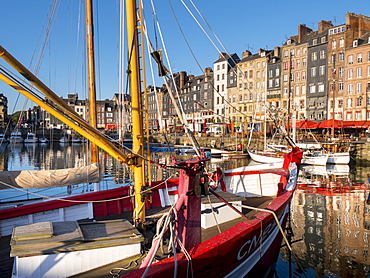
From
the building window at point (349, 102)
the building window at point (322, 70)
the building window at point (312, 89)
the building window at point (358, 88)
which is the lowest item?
the building window at point (349, 102)

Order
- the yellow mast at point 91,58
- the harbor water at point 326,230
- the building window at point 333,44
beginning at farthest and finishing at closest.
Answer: the building window at point 333,44 → the yellow mast at point 91,58 → the harbor water at point 326,230

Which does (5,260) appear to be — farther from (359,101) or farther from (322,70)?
(322,70)

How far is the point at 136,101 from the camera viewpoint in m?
8.11

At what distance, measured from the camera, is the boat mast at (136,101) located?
7.98 m

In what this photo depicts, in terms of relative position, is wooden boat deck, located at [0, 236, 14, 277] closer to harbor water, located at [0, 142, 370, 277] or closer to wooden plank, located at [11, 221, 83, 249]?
wooden plank, located at [11, 221, 83, 249]

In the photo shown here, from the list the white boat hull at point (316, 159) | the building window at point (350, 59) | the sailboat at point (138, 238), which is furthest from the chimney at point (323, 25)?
the sailboat at point (138, 238)

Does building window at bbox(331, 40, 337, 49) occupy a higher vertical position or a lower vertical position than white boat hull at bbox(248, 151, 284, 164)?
higher

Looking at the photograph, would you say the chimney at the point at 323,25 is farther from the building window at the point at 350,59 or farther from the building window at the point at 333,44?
the building window at the point at 350,59

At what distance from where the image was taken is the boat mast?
7.98 meters

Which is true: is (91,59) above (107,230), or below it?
above

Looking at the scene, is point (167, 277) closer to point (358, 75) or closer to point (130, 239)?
point (130, 239)

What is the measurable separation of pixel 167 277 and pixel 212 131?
71.9 meters

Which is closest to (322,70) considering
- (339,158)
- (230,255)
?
(339,158)

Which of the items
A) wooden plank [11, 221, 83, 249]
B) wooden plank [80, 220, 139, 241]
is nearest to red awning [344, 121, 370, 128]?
wooden plank [80, 220, 139, 241]
